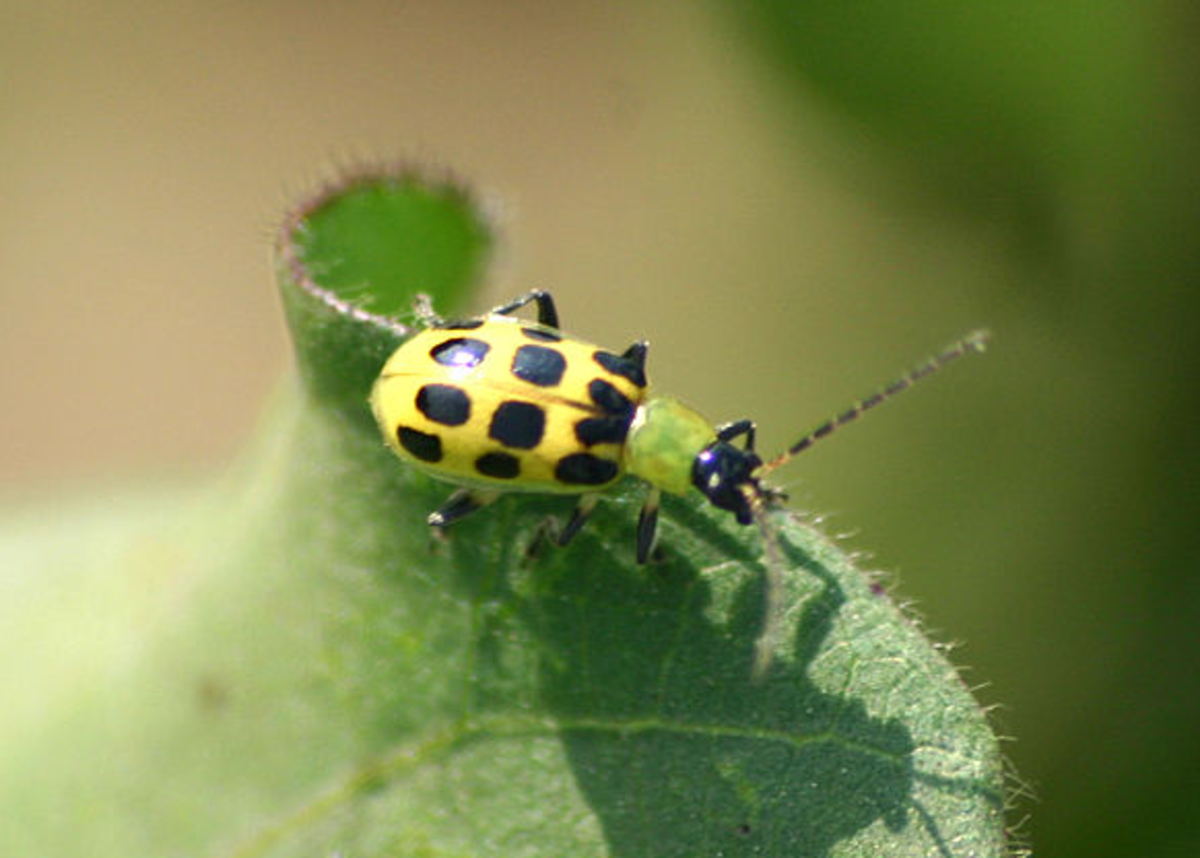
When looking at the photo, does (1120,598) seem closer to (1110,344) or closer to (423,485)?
(1110,344)

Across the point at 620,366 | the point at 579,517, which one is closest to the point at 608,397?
the point at 620,366

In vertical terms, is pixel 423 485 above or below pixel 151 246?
above

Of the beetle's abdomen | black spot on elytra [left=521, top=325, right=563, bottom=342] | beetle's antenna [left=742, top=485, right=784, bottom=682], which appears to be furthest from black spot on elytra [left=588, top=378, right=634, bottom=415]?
beetle's antenna [left=742, top=485, right=784, bottom=682]

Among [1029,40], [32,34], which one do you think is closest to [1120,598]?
[1029,40]

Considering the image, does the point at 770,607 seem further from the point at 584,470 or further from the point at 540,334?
the point at 540,334

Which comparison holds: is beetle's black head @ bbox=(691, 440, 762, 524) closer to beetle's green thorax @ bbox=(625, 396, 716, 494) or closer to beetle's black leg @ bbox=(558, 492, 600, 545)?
beetle's green thorax @ bbox=(625, 396, 716, 494)

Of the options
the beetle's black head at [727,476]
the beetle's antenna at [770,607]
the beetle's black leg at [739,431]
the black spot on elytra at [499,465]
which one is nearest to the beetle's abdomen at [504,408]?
the black spot on elytra at [499,465]
